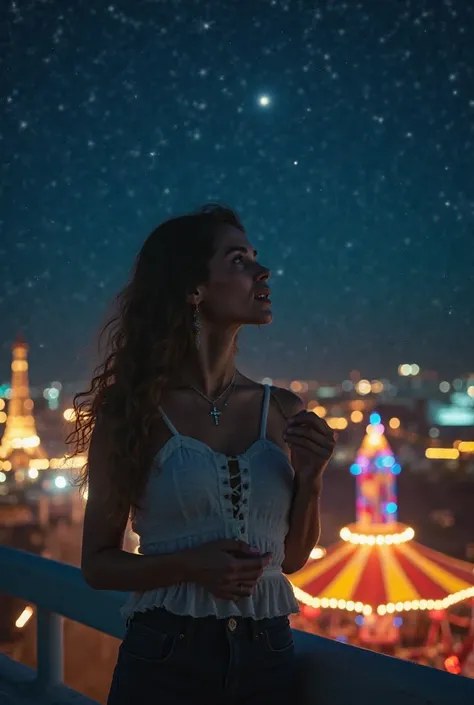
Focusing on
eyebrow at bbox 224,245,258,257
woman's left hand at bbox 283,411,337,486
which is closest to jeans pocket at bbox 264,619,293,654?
woman's left hand at bbox 283,411,337,486

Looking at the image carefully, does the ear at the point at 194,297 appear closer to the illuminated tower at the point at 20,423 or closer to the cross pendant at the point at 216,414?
the cross pendant at the point at 216,414

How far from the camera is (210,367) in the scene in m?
1.73

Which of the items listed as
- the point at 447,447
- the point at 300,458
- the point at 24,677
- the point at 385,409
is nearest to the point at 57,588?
the point at 24,677

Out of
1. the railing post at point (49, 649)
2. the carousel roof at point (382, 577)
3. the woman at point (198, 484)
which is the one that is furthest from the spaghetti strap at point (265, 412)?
the carousel roof at point (382, 577)

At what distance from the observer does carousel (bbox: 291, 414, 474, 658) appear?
12.8 metres

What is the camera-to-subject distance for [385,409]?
248ft

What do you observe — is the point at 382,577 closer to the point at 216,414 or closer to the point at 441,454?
the point at 216,414

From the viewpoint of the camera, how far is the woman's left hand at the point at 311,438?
1.47 meters

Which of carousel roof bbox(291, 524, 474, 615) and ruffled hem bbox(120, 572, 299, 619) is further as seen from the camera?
carousel roof bbox(291, 524, 474, 615)

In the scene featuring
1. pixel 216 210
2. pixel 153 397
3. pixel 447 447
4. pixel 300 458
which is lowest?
pixel 300 458

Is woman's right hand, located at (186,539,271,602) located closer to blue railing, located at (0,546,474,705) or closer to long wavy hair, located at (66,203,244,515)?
long wavy hair, located at (66,203,244,515)

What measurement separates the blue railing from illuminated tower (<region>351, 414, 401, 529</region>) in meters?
11.6

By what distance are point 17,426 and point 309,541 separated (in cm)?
4821

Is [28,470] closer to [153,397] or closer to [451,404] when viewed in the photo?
[451,404]
